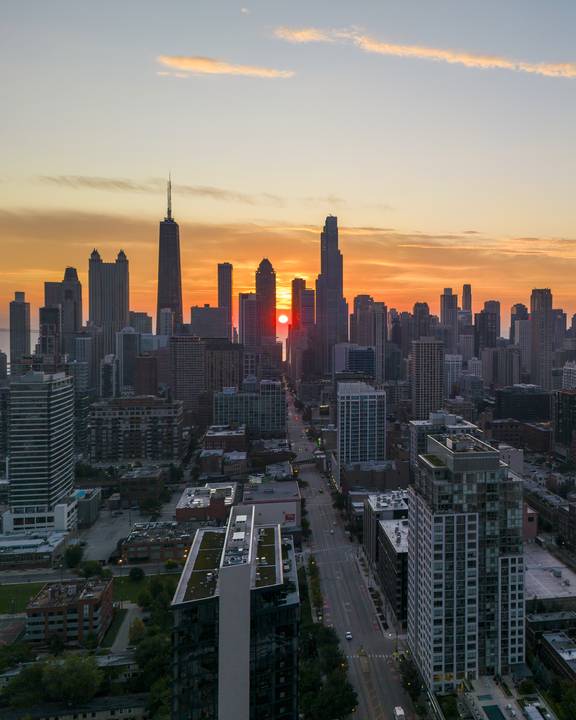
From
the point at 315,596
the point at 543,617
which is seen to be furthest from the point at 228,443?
the point at 543,617

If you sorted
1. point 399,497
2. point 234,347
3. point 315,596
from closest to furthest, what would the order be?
point 315,596
point 399,497
point 234,347

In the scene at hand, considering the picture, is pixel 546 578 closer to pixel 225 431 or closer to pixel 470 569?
pixel 470 569

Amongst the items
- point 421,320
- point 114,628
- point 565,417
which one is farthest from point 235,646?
point 421,320

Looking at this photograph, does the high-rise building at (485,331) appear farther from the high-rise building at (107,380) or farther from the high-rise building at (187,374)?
the high-rise building at (107,380)

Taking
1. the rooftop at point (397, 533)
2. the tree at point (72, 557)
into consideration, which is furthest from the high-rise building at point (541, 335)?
the tree at point (72, 557)

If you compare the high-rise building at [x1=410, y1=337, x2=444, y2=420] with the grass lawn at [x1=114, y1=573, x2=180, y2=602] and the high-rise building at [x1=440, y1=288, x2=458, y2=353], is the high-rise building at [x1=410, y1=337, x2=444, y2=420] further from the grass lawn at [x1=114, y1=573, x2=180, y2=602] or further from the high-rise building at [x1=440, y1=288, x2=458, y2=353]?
the high-rise building at [x1=440, y1=288, x2=458, y2=353]

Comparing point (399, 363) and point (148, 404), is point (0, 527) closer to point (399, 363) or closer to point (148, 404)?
point (148, 404)
